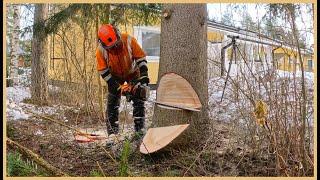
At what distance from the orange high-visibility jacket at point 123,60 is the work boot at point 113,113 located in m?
0.33

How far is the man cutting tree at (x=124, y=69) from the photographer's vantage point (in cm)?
539

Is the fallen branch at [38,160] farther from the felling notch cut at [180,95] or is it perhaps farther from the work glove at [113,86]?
the work glove at [113,86]

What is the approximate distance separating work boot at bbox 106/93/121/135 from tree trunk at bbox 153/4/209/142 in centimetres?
94

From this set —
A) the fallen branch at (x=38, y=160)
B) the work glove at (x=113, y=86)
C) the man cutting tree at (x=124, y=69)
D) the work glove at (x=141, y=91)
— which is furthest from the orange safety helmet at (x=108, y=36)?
the fallen branch at (x=38, y=160)

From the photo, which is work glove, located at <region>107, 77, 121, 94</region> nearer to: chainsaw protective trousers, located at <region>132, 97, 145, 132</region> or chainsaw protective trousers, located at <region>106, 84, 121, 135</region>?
chainsaw protective trousers, located at <region>106, 84, 121, 135</region>

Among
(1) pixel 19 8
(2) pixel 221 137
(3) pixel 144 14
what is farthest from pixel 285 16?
(1) pixel 19 8

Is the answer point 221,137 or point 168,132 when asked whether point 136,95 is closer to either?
point 168,132

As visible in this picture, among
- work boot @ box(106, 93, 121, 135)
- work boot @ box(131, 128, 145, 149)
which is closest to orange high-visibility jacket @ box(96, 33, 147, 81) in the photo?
work boot @ box(106, 93, 121, 135)

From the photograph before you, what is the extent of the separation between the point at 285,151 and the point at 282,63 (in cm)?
111

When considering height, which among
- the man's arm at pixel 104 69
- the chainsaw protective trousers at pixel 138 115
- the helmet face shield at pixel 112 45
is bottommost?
the chainsaw protective trousers at pixel 138 115

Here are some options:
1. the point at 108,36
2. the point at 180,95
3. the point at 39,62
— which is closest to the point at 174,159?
the point at 180,95

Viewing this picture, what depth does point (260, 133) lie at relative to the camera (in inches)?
181

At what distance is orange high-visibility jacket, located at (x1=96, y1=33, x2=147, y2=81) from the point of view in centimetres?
546

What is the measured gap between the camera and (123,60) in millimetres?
5562
